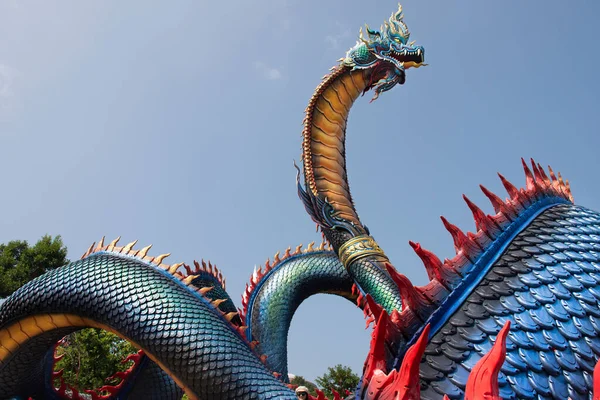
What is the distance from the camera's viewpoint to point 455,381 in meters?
1.79

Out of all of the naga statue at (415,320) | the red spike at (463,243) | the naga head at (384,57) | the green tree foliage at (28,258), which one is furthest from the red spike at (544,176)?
the green tree foliage at (28,258)

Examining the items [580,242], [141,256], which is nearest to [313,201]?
[141,256]

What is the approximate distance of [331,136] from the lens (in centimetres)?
675

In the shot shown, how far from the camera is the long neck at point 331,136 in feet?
20.7

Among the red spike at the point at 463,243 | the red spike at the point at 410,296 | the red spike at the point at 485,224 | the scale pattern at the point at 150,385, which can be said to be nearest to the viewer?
the red spike at the point at 410,296

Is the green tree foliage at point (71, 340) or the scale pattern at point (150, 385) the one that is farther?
the green tree foliage at point (71, 340)

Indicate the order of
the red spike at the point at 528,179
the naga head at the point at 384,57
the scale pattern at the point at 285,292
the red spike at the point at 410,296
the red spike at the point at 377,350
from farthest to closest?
1. the naga head at the point at 384,57
2. the scale pattern at the point at 285,292
3. the red spike at the point at 528,179
4. the red spike at the point at 410,296
5. the red spike at the point at 377,350

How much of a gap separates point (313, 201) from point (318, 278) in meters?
0.96

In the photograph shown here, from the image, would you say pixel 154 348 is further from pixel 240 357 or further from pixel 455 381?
pixel 455 381

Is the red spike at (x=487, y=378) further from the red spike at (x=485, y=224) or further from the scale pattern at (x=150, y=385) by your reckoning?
the scale pattern at (x=150, y=385)

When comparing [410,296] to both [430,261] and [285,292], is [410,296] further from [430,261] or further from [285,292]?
[285,292]

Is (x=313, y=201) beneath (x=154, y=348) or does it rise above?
above

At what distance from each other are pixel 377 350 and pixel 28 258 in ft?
40.3

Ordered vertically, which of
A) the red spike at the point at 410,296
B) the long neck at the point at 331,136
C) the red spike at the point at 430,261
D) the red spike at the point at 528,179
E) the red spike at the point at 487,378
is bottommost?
the red spike at the point at 487,378
